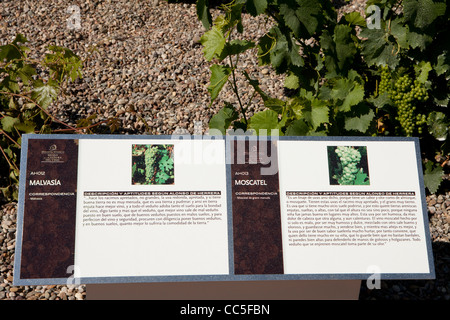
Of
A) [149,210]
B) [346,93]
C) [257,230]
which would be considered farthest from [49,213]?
[346,93]

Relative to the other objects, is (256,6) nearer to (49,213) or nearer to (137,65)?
(49,213)

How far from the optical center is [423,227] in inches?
62.3

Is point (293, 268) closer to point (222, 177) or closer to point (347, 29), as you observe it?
point (222, 177)

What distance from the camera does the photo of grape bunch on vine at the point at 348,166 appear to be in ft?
5.24

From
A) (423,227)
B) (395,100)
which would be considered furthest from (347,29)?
(423,227)

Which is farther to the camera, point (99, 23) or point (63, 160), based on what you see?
point (99, 23)

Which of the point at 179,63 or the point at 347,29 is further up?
the point at 179,63

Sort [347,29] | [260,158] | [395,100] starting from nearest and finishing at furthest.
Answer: [260,158]
[347,29]
[395,100]

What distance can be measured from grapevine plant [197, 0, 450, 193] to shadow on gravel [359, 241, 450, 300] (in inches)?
17.7

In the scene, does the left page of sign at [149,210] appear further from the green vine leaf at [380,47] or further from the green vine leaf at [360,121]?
the green vine leaf at [380,47]

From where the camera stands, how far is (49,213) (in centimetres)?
149

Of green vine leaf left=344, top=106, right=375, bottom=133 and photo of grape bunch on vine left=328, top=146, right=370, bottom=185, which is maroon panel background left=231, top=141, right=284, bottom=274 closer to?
photo of grape bunch on vine left=328, top=146, right=370, bottom=185

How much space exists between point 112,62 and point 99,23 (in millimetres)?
413

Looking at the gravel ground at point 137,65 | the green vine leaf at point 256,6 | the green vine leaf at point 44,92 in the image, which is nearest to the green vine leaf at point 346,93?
the green vine leaf at point 256,6
